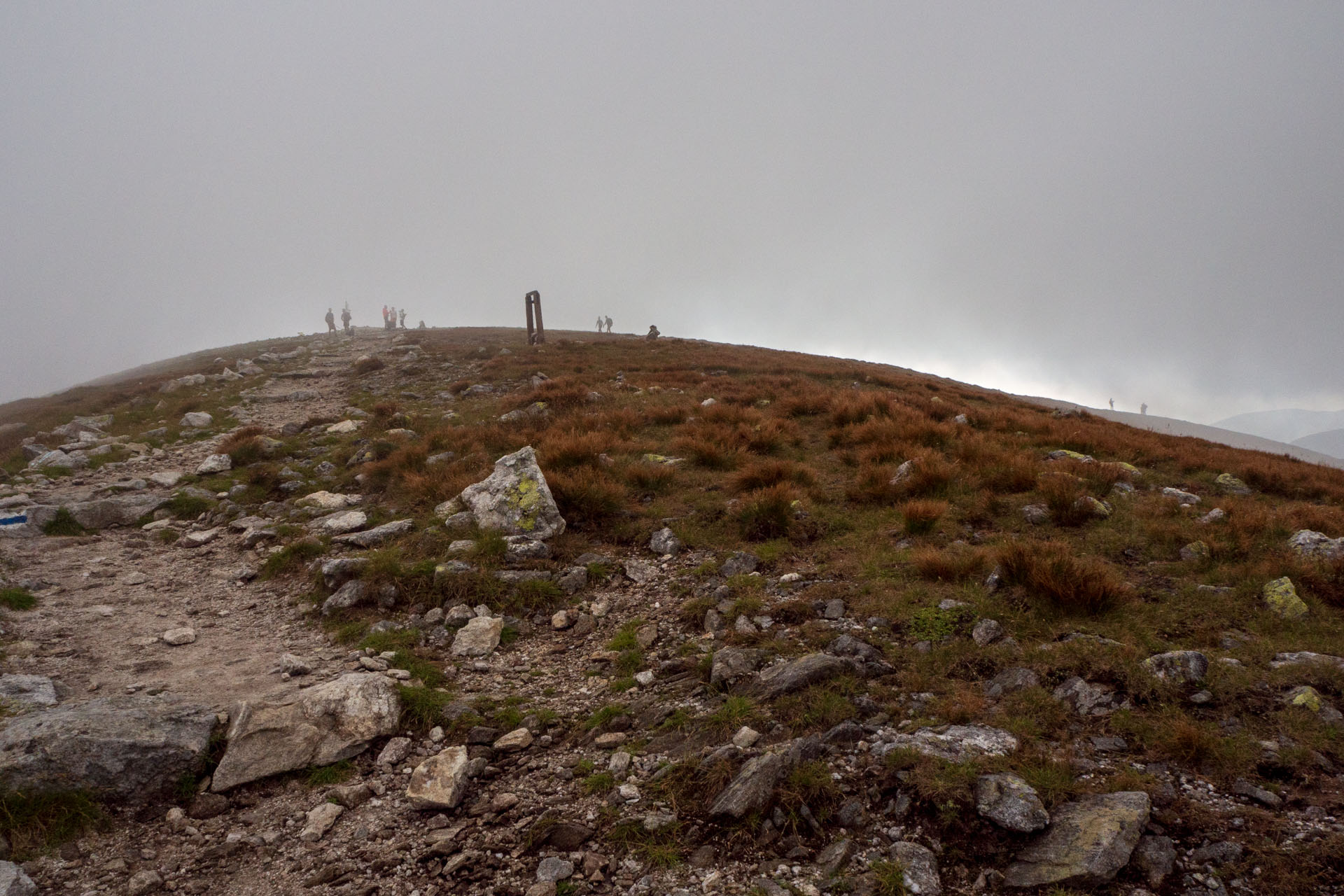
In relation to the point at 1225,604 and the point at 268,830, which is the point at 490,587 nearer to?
the point at 268,830

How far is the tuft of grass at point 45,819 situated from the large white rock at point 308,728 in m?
0.67

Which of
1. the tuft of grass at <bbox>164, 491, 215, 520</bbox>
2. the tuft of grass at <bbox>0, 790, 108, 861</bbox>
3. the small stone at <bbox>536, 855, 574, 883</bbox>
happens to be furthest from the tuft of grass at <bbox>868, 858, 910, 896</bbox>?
the tuft of grass at <bbox>164, 491, 215, 520</bbox>

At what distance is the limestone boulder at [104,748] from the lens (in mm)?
4113

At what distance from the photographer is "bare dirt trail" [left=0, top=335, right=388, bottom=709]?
226 inches

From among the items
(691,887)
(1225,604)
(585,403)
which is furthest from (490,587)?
(585,403)

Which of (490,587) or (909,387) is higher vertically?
(909,387)

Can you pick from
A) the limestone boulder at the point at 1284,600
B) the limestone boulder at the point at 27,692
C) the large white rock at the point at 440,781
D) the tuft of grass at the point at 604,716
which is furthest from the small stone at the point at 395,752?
the limestone boulder at the point at 1284,600

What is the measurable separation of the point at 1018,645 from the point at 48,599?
36.6 ft

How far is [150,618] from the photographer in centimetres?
734

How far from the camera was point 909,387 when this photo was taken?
2292 cm

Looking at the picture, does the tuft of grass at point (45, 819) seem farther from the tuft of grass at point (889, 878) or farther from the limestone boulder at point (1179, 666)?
the limestone boulder at point (1179, 666)

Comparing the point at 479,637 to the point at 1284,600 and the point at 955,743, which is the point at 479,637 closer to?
the point at 955,743

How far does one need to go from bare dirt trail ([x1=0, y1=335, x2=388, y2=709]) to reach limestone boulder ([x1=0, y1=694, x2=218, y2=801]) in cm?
54

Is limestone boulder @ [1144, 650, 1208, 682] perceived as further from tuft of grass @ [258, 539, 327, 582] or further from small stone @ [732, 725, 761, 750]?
tuft of grass @ [258, 539, 327, 582]
